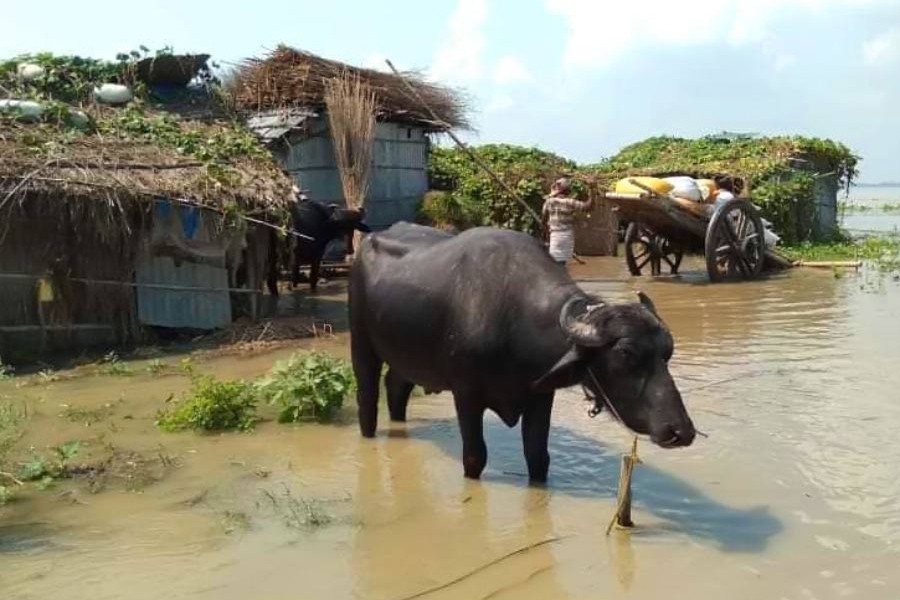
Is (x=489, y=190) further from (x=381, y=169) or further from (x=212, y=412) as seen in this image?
(x=212, y=412)

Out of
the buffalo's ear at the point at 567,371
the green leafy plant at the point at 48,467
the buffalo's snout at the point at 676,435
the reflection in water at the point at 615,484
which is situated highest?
the buffalo's ear at the point at 567,371

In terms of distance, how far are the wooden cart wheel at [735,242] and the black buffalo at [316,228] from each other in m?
5.13

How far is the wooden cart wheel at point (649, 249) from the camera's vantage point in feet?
49.7

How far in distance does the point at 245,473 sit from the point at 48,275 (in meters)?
5.26

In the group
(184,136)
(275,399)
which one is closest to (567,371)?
(275,399)

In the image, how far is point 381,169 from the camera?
60.3 ft

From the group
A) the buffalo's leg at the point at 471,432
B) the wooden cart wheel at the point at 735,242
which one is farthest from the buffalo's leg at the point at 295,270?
the buffalo's leg at the point at 471,432

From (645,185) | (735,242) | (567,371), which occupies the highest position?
(645,185)

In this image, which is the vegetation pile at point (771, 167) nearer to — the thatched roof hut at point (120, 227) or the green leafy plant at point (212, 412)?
the thatched roof hut at point (120, 227)

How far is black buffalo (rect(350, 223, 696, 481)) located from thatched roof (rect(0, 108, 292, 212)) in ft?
14.5

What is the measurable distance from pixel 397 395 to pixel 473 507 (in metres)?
1.95

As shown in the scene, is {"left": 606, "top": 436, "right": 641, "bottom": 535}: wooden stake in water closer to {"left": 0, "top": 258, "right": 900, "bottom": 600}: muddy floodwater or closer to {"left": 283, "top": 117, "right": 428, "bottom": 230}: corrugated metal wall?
{"left": 0, "top": 258, "right": 900, "bottom": 600}: muddy floodwater

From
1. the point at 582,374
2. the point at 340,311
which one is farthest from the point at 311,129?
the point at 582,374

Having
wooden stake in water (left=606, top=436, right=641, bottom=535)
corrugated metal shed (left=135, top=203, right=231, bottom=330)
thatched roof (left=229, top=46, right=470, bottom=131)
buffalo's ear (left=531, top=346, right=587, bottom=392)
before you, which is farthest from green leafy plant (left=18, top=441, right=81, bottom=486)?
thatched roof (left=229, top=46, right=470, bottom=131)
